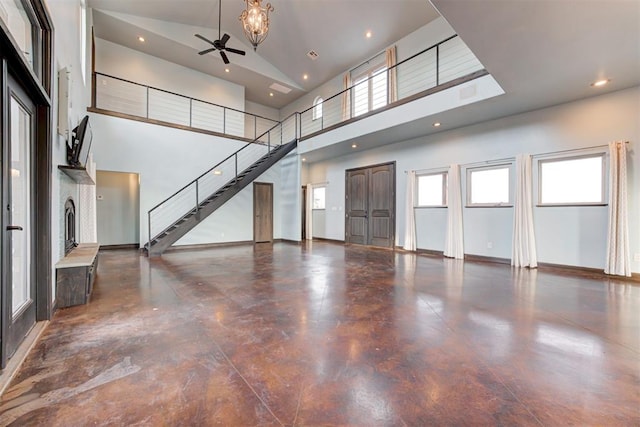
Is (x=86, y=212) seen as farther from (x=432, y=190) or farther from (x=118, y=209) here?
(x=432, y=190)

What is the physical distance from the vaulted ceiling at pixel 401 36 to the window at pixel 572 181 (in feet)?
3.75

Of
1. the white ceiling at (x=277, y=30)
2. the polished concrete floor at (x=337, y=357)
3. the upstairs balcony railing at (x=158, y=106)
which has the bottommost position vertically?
the polished concrete floor at (x=337, y=357)

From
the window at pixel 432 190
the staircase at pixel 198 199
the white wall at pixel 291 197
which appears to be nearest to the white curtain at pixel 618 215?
the window at pixel 432 190

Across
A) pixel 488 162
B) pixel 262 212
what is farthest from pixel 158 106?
pixel 488 162

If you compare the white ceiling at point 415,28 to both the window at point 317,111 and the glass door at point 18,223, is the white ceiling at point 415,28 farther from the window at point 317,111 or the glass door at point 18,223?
the glass door at point 18,223

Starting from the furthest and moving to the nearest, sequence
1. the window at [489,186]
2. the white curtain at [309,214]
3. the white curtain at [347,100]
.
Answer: the white curtain at [309,214], the white curtain at [347,100], the window at [489,186]

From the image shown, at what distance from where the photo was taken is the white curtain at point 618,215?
4348 millimetres

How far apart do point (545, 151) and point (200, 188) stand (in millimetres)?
8356

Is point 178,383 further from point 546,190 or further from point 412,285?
point 546,190

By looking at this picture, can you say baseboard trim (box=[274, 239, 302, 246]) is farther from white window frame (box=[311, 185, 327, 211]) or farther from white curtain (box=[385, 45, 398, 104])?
white curtain (box=[385, 45, 398, 104])

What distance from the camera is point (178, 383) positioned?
1721mm

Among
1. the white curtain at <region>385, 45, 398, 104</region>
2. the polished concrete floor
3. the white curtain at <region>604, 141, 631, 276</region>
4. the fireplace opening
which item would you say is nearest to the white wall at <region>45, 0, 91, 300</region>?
the fireplace opening

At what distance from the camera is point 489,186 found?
19.9ft

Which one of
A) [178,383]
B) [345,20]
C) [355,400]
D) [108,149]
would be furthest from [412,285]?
[108,149]
